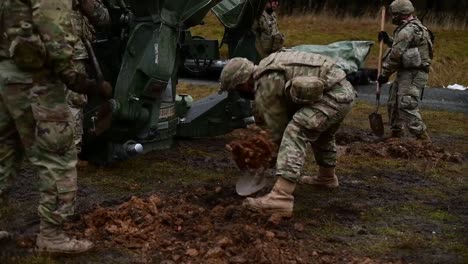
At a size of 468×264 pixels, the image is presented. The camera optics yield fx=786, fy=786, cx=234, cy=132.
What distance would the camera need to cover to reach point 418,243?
17.4ft

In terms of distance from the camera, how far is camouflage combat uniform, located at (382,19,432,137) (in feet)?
31.7

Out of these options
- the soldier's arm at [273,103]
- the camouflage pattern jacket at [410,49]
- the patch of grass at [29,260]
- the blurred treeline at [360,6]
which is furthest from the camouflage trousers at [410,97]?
the blurred treeline at [360,6]

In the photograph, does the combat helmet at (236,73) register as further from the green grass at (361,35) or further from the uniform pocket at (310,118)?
the green grass at (361,35)

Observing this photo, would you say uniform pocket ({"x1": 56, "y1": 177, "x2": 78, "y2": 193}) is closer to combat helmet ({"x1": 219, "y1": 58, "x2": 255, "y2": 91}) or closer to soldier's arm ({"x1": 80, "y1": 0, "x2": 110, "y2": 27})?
combat helmet ({"x1": 219, "y1": 58, "x2": 255, "y2": 91})

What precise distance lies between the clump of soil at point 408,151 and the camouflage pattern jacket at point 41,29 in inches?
192

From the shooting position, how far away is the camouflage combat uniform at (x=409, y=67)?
9672 mm

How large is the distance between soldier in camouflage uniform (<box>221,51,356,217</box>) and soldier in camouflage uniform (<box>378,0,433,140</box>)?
3.98m

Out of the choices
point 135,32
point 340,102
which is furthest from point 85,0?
point 340,102

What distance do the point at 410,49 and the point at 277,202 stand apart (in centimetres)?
472

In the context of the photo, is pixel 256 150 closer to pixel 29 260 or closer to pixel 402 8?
pixel 29 260

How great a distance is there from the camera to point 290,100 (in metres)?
5.82

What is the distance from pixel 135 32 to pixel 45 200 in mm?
2522

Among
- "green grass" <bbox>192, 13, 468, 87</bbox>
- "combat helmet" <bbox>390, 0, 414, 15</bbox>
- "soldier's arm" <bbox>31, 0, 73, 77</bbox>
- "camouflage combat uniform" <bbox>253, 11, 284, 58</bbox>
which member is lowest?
"green grass" <bbox>192, 13, 468, 87</bbox>

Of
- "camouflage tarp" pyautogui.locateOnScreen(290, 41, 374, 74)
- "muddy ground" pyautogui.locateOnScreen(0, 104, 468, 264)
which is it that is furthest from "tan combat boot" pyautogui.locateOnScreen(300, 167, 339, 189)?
"camouflage tarp" pyautogui.locateOnScreen(290, 41, 374, 74)
